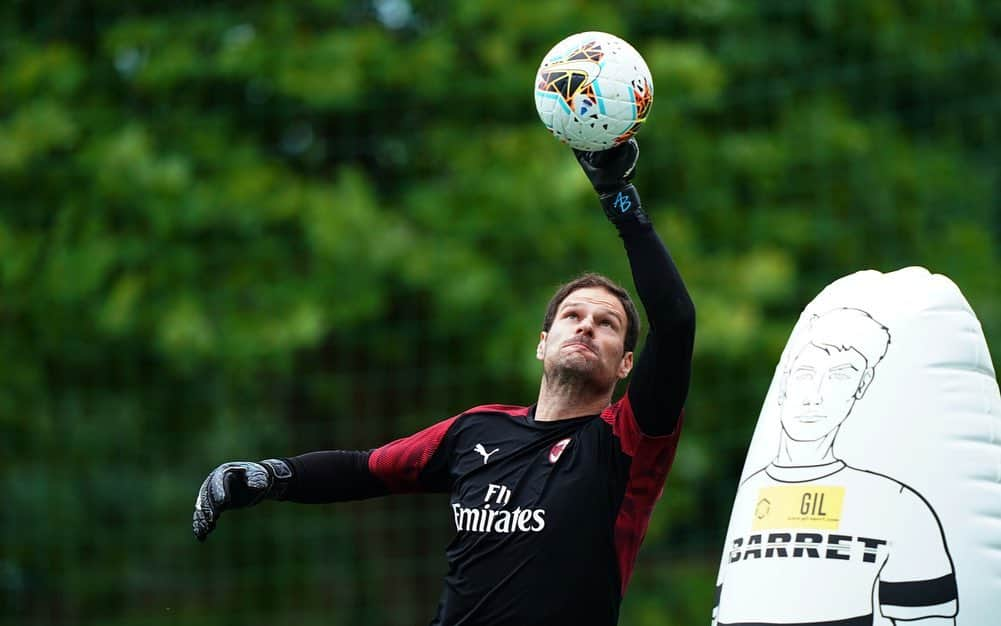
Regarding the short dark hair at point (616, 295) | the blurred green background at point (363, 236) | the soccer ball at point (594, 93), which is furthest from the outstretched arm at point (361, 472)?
the blurred green background at point (363, 236)

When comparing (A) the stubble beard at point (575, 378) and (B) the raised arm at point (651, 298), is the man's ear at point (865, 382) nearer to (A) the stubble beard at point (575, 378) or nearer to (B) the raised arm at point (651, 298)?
(B) the raised arm at point (651, 298)

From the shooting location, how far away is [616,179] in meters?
4.68

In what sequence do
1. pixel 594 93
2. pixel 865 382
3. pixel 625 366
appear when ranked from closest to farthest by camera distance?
pixel 865 382
pixel 594 93
pixel 625 366

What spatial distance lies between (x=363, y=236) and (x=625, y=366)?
4.49m

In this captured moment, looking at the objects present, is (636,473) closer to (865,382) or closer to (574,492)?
(574,492)

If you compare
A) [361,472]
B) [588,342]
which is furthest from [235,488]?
[588,342]

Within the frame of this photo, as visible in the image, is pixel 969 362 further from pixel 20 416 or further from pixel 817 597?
pixel 20 416

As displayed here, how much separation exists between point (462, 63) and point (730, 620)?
6412 mm

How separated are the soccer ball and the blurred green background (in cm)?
472

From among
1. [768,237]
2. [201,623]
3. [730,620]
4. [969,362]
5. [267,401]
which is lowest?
[730,620]

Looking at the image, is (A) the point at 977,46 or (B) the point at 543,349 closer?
(B) the point at 543,349

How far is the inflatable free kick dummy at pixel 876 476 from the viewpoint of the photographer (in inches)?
167

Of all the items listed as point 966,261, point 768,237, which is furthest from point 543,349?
point 966,261

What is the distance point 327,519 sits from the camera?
10.5 m
